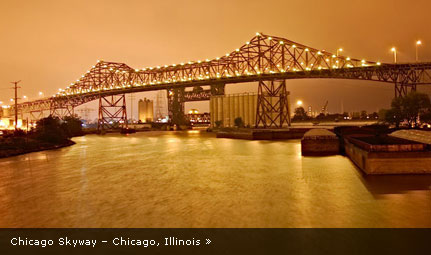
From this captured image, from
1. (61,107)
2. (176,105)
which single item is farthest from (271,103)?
(61,107)

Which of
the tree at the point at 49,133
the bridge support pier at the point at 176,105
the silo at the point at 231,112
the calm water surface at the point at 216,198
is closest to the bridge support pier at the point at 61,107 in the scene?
the bridge support pier at the point at 176,105

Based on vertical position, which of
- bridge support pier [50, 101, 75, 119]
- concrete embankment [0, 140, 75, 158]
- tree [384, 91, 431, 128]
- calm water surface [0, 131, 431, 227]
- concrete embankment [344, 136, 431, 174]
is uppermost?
bridge support pier [50, 101, 75, 119]

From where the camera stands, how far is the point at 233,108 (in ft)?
233

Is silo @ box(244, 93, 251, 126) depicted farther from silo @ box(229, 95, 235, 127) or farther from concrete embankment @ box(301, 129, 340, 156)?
concrete embankment @ box(301, 129, 340, 156)

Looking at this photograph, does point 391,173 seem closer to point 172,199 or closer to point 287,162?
point 287,162

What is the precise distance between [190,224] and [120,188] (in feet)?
17.8

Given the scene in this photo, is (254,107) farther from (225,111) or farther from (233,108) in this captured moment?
(225,111)

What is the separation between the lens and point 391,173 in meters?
12.0
